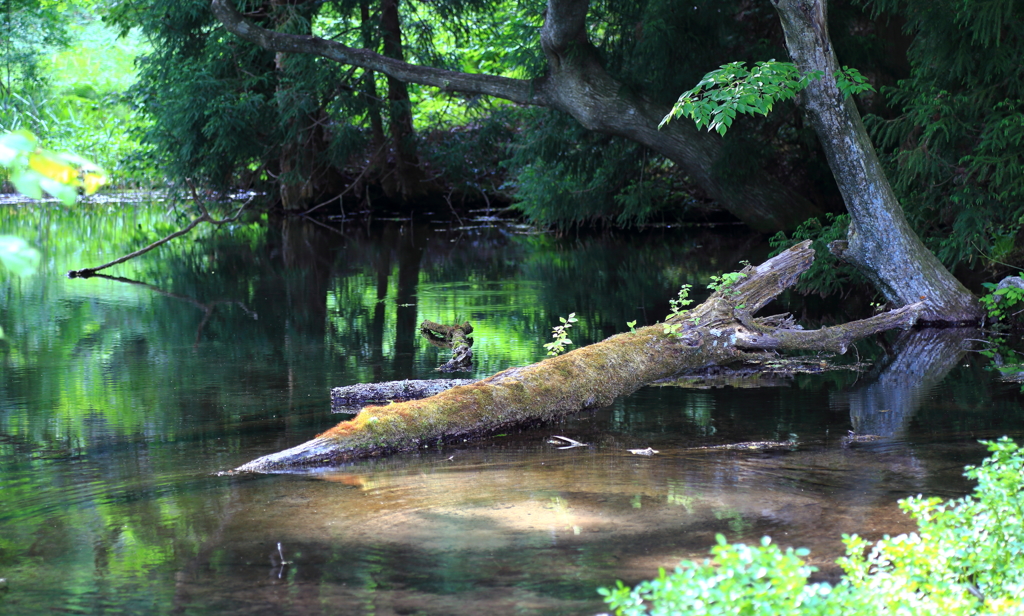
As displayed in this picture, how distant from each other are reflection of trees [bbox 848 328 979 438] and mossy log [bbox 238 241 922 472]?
34 cm

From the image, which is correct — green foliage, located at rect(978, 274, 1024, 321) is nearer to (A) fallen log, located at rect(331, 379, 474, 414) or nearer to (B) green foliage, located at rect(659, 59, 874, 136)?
(B) green foliage, located at rect(659, 59, 874, 136)

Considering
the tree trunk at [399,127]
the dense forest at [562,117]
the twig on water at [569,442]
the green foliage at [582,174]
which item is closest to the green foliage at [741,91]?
the dense forest at [562,117]

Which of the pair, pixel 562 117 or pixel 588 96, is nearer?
→ pixel 588 96

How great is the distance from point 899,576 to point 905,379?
224 inches

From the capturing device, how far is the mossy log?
6043mm

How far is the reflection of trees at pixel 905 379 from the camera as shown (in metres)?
6.89

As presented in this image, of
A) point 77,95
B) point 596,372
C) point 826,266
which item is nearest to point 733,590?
point 596,372

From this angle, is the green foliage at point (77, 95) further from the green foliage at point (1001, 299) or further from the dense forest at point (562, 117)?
the green foliage at point (1001, 299)

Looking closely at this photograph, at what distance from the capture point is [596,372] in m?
7.41

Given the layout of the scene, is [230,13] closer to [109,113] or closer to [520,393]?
[520,393]

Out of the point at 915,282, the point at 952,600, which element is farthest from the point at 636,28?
the point at 952,600

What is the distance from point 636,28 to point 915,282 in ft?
25.8

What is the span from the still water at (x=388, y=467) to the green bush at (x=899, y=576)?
85 centimetres

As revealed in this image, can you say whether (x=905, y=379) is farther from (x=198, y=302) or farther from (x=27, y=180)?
(x=198, y=302)
